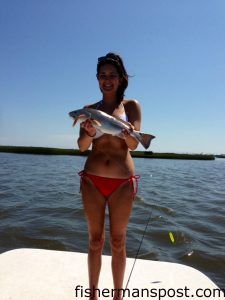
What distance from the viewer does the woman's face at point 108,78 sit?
3.86m

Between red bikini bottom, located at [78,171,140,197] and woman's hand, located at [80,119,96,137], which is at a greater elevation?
woman's hand, located at [80,119,96,137]

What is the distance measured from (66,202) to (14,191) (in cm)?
382

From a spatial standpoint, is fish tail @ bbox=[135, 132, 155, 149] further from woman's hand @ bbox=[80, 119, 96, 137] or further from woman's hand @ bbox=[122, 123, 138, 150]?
woman's hand @ bbox=[80, 119, 96, 137]

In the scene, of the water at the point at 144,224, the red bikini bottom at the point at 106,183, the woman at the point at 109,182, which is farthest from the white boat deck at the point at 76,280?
the water at the point at 144,224

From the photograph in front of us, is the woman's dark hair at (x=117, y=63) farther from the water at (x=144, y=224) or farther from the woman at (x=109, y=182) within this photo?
the water at (x=144, y=224)

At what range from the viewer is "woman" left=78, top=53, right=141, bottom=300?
380 centimetres

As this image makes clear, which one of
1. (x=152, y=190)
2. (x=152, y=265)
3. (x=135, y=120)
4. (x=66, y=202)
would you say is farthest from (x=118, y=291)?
(x=152, y=190)

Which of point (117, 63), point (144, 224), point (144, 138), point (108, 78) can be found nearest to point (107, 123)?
point (144, 138)

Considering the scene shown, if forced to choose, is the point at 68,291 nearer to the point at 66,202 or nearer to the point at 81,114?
the point at 81,114

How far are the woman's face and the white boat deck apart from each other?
271cm

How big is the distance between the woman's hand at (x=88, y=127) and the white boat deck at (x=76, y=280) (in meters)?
2.16

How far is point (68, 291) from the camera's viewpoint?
4.29 meters

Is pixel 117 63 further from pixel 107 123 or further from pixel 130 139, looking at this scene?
pixel 130 139

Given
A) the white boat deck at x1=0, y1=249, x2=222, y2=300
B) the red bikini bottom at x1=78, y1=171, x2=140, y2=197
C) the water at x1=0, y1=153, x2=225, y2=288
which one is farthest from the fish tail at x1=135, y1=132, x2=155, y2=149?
the water at x1=0, y1=153, x2=225, y2=288
